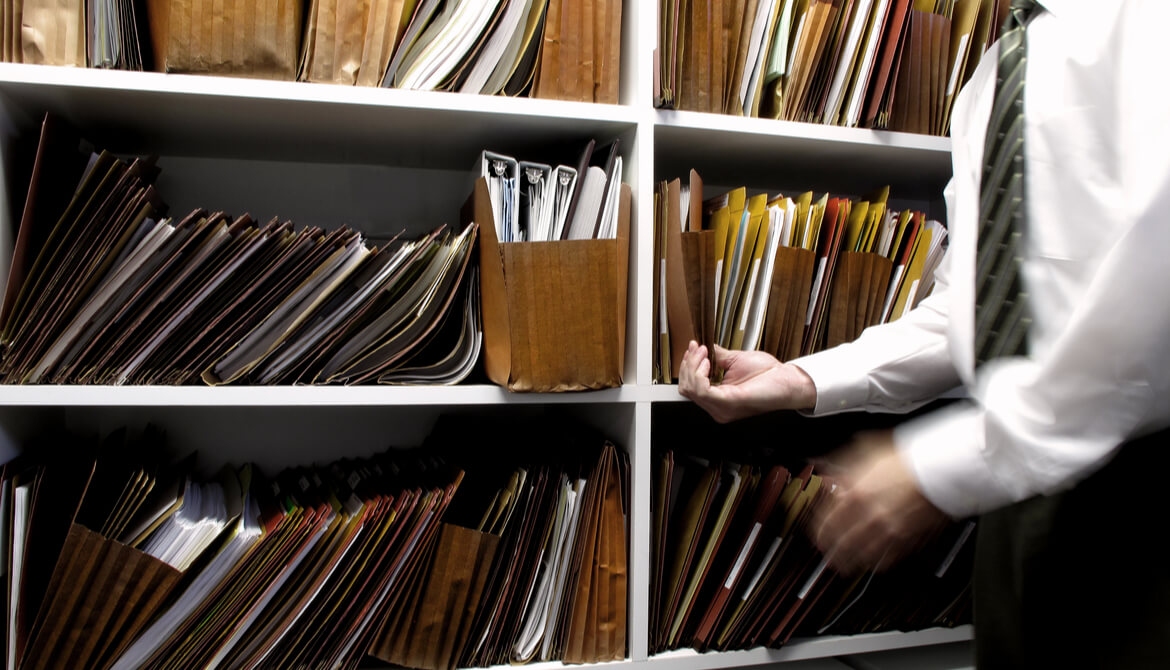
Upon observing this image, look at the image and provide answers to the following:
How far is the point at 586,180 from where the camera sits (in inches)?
40.4

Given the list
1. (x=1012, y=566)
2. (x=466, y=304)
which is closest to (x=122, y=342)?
(x=466, y=304)

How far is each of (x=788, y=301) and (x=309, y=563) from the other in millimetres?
808

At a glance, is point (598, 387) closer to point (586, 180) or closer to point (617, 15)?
point (586, 180)

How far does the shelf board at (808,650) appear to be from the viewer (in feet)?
3.48

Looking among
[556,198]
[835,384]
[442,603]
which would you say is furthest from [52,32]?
[835,384]

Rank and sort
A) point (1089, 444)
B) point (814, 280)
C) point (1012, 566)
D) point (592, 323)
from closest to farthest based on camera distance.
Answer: point (1089, 444) < point (1012, 566) < point (592, 323) < point (814, 280)

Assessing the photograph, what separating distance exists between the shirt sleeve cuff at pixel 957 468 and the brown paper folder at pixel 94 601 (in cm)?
88

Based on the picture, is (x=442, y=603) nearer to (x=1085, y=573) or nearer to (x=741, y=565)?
(x=741, y=565)

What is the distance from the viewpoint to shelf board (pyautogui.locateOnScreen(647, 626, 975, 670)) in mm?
1061

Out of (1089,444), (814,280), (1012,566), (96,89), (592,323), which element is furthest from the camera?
(814,280)

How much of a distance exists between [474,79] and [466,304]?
33cm

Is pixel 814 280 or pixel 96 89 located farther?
pixel 814 280

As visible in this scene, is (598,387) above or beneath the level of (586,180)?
beneath

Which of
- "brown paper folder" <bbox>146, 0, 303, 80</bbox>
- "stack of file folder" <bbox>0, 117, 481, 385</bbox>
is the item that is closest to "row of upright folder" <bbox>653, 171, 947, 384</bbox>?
"stack of file folder" <bbox>0, 117, 481, 385</bbox>
